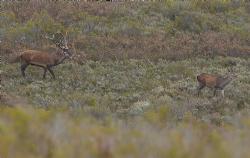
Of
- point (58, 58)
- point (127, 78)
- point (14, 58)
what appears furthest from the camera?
point (14, 58)

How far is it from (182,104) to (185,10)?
1321 centimetres

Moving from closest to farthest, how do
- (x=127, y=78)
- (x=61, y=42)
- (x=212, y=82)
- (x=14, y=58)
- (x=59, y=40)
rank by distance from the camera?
(x=212, y=82), (x=127, y=78), (x=14, y=58), (x=61, y=42), (x=59, y=40)

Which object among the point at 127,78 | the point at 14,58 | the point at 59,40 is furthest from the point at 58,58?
the point at 59,40

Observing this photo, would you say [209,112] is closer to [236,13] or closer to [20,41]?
[20,41]

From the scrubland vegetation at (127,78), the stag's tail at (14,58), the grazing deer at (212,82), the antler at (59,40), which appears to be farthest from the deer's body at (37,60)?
the grazing deer at (212,82)

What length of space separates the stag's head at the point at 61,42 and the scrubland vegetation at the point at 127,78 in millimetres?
315

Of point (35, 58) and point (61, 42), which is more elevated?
point (35, 58)

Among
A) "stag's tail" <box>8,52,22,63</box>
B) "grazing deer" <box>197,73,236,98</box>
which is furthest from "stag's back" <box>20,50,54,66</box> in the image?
"grazing deer" <box>197,73,236,98</box>

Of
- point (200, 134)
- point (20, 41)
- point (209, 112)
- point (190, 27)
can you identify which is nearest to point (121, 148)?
point (200, 134)

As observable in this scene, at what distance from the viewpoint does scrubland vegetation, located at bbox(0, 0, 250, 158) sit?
4.07 meters

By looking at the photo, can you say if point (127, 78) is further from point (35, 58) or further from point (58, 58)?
point (35, 58)

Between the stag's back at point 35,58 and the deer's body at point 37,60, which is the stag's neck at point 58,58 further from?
the stag's back at point 35,58

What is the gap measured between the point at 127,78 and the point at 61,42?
3862 mm

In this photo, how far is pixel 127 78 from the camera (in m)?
19.5
